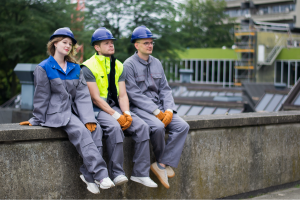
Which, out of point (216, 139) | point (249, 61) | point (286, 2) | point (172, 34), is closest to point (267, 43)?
point (249, 61)

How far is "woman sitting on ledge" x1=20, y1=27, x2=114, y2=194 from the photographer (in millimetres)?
3434

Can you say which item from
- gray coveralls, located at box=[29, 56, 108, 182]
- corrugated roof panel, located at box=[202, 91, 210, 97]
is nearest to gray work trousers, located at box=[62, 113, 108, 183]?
gray coveralls, located at box=[29, 56, 108, 182]

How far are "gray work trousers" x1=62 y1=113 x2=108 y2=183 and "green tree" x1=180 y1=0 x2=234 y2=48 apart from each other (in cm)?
5794

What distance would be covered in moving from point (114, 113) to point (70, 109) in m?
0.46

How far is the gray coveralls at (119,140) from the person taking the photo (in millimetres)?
3662

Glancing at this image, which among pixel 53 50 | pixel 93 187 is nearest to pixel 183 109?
pixel 53 50

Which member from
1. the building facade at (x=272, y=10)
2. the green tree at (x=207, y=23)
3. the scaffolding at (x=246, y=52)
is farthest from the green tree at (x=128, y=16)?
the building facade at (x=272, y=10)

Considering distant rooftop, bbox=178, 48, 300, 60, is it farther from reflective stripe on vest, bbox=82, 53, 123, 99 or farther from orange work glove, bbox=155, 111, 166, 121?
reflective stripe on vest, bbox=82, 53, 123, 99

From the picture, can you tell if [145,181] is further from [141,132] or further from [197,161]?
[197,161]

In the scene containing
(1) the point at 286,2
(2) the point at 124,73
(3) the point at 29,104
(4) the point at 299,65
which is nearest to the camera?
(2) the point at 124,73

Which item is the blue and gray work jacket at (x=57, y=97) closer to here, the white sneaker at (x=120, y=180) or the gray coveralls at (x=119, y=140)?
the gray coveralls at (x=119, y=140)

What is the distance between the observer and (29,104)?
1018 cm

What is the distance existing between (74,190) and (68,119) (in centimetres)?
73

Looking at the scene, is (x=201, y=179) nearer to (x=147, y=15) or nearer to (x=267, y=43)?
(x=147, y=15)
